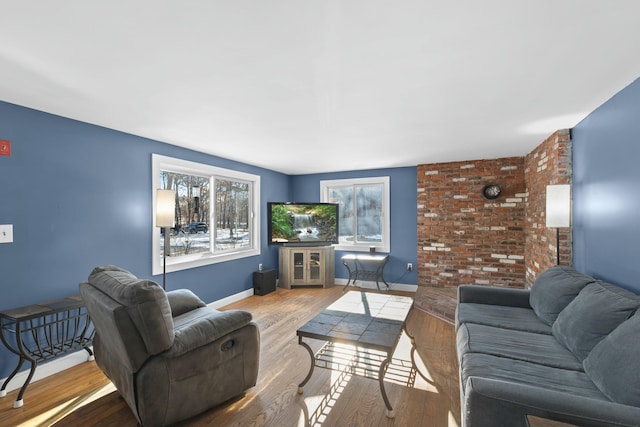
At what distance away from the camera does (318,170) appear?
560cm

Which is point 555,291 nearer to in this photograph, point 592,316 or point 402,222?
point 592,316

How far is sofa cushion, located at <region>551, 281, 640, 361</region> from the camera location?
1693mm

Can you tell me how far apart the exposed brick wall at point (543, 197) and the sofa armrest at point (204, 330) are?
123 inches

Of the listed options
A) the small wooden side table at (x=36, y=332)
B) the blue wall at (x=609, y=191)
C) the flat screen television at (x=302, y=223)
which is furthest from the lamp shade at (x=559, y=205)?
the small wooden side table at (x=36, y=332)

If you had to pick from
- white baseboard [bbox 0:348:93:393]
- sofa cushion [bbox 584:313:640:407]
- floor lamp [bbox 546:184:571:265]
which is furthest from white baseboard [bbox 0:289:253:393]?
floor lamp [bbox 546:184:571:265]

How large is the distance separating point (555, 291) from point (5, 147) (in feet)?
14.4

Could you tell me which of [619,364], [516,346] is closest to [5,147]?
[516,346]

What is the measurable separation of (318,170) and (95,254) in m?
3.66

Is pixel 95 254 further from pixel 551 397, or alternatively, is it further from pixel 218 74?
pixel 551 397

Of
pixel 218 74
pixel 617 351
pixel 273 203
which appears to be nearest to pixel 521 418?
pixel 617 351

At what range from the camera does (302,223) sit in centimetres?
546

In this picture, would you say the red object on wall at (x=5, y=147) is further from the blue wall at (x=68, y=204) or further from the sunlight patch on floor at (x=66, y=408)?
the sunlight patch on floor at (x=66, y=408)

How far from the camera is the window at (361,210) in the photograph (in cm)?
542

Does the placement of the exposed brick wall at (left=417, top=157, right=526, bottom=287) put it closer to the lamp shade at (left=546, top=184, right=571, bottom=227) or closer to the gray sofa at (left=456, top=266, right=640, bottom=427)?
the lamp shade at (left=546, top=184, right=571, bottom=227)
